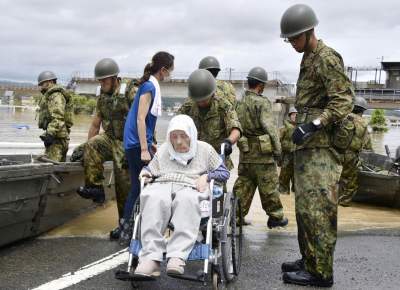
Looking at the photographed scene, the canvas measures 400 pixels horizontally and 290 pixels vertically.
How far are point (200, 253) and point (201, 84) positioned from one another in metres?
2.07

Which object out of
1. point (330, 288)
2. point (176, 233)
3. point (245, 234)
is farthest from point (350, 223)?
point (176, 233)

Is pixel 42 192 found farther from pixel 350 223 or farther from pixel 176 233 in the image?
pixel 350 223

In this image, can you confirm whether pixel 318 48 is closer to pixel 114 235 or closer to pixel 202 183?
pixel 202 183

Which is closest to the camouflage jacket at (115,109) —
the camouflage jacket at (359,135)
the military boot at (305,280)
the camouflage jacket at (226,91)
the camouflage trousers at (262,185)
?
the camouflage jacket at (226,91)

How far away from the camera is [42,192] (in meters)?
5.94

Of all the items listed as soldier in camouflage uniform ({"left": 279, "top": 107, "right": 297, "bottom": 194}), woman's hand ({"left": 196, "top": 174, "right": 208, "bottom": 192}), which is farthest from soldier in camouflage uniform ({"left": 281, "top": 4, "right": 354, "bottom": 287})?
soldier in camouflage uniform ({"left": 279, "top": 107, "right": 297, "bottom": 194})

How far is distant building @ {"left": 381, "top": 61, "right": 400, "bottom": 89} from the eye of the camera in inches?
2992

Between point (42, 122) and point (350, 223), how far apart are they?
4.93 m

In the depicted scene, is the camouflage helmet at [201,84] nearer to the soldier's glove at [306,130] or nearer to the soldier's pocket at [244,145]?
the soldier's glove at [306,130]

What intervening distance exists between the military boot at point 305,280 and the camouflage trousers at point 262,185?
2.18 metres

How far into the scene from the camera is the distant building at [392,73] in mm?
76000

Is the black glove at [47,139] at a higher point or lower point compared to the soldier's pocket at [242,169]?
higher

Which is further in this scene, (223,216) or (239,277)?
(239,277)

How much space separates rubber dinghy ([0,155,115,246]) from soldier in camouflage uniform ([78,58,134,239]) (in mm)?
209
